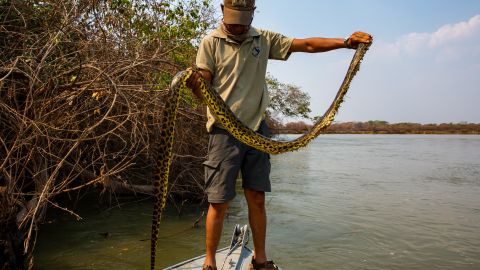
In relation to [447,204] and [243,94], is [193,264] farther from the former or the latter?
[447,204]

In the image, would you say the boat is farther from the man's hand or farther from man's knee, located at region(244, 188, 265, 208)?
the man's hand

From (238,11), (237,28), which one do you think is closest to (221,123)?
(237,28)

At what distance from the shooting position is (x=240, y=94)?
3600mm

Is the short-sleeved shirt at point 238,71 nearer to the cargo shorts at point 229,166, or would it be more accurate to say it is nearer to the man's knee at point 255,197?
the cargo shorts at point 229,166

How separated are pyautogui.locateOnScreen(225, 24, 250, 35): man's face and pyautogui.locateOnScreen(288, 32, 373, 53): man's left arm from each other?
1.65 ft

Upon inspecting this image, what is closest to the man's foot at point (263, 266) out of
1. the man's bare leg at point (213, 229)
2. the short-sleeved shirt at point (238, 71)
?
the man's bare leg at point (213, 229)

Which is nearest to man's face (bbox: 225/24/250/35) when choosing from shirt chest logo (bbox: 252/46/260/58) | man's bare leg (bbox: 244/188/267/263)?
shirt chest logo (bbox: 252/46/260/58)

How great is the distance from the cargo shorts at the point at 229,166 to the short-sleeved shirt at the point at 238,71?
0.56 feet

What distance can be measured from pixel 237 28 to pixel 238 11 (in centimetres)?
19

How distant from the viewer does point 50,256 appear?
498 cm

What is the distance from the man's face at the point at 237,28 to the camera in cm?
354

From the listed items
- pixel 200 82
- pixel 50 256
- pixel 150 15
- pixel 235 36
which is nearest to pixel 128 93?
pixel 50 256

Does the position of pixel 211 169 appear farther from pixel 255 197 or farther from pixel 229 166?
pixel 255 197

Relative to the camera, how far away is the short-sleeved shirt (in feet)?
11.8
